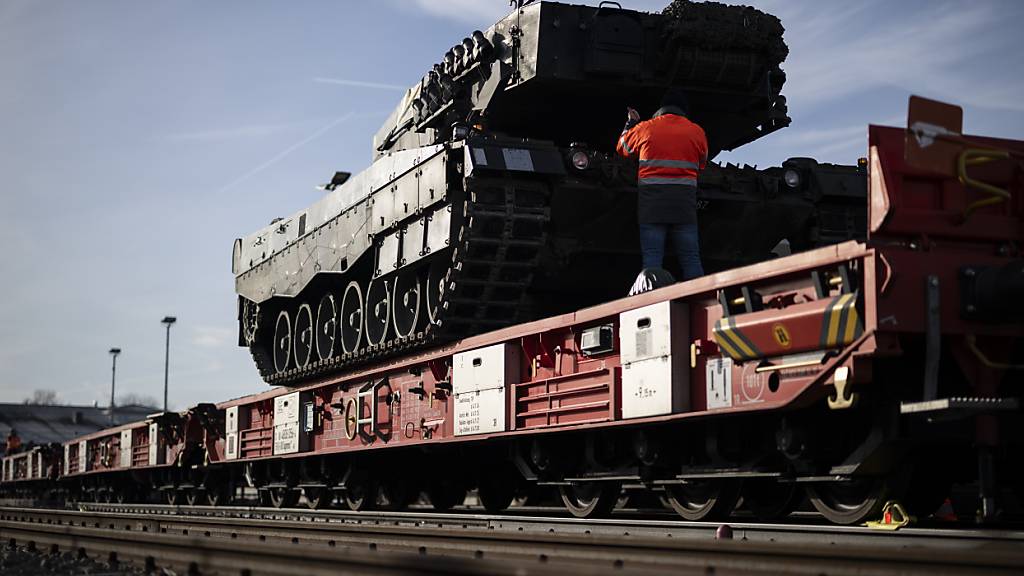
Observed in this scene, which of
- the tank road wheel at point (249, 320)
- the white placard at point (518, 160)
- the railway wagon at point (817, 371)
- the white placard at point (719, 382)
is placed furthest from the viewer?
the tank road wheel at point (249, 320)

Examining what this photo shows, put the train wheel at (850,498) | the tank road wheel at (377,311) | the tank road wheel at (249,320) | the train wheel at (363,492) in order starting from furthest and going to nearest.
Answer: the tank road wheel at (249,320), the train wheel at (363,492), the tank road wheel at (377,311), the train wheel at (850,498)

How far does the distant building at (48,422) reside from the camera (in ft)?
249

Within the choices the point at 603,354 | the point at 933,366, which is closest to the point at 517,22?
the point at 603,354

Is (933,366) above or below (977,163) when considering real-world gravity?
below

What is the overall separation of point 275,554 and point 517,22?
795 centimetres

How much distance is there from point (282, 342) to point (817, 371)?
12683 millimetres

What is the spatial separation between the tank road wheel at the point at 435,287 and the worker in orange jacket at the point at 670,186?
268cm

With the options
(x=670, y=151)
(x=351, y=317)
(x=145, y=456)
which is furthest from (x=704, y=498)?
(x=145, y=456)

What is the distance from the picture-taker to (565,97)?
561 inches

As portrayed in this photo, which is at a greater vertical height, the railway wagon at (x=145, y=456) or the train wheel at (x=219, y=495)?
the railway wagon at (x=145, y=456)

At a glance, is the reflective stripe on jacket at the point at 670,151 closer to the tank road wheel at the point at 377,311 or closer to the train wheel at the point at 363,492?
the tank road wheel at the point at 377,311

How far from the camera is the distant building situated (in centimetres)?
7575

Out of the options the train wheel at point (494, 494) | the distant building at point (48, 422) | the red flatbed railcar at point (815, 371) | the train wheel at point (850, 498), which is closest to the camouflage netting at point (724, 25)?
the red flatbed railcar at point (815, 371)

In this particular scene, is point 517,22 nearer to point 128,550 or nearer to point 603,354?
point 603,354
